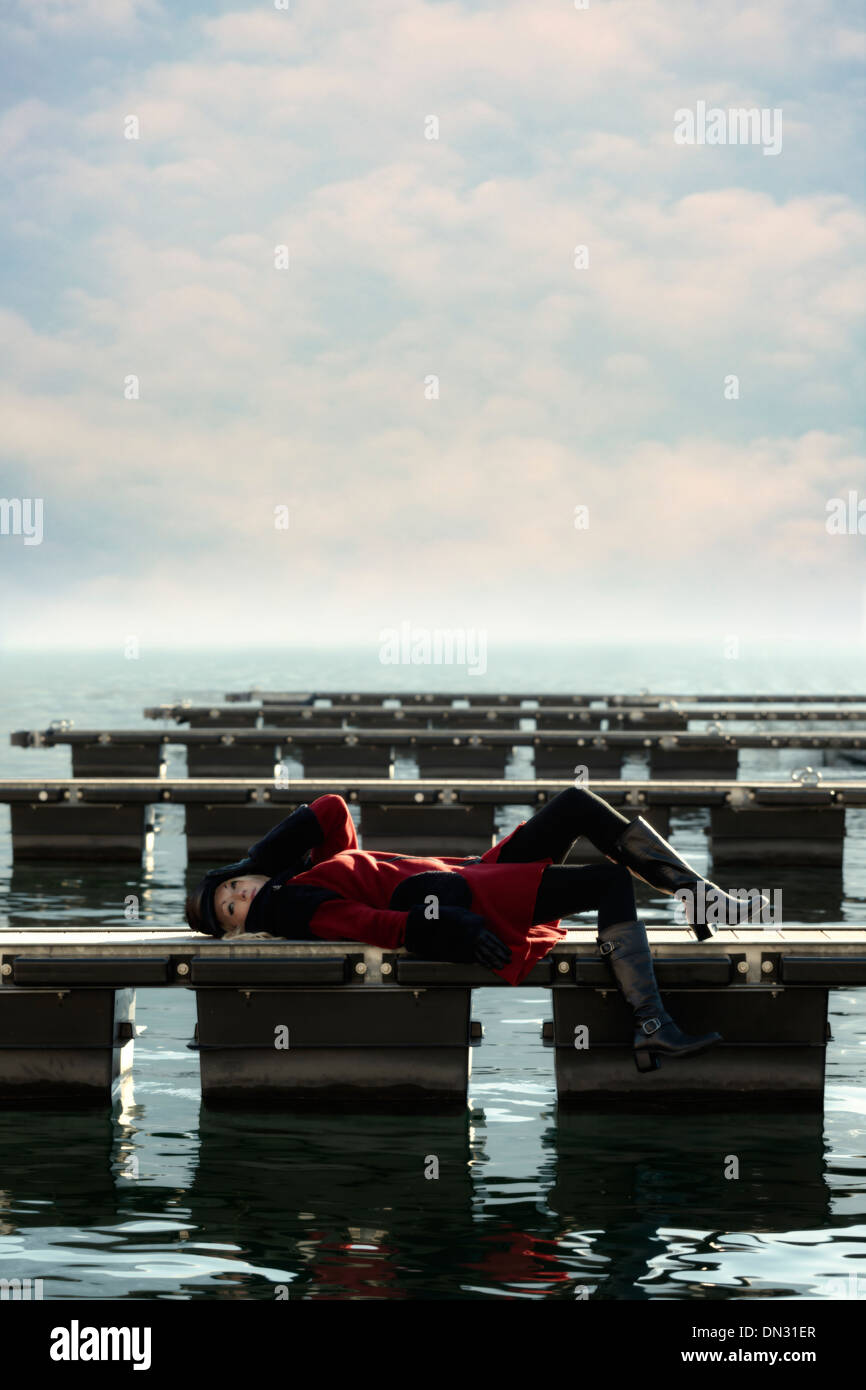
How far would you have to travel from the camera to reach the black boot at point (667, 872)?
7672 mm

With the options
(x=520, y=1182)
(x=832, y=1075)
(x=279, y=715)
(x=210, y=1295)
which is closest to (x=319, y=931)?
(x=520, y=1182)

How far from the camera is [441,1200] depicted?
7426 mm

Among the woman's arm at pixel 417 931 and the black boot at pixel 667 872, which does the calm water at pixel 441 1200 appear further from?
the black boot at pixel 667 872

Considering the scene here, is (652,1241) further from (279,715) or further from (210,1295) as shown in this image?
(279,715)

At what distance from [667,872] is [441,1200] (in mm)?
1930

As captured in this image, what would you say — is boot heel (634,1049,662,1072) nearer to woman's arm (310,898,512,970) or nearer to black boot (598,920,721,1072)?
black boot (598,920,721,1072)

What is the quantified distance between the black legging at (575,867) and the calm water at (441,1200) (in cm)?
132

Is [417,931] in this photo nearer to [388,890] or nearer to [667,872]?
[388,890]

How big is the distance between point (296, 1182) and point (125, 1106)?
1.66m

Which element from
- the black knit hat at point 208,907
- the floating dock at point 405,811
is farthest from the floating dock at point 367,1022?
the floating dock at point 405,811

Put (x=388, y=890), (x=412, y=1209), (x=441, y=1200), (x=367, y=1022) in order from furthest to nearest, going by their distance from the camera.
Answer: (x=367, y=1022)
(x=388, y=890)
(x=441, y=1200)
(x=412, y=1209)

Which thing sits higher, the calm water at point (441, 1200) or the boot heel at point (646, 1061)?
the boot heel at point (646, 1061)

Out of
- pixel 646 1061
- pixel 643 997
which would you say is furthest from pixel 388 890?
pixel 646 1061

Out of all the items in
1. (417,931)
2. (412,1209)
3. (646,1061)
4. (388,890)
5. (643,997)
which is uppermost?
(388,890)
